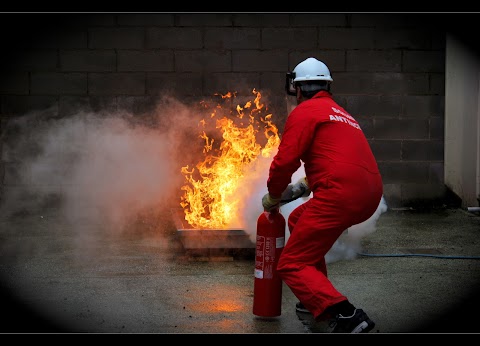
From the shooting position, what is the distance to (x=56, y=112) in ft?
31.2

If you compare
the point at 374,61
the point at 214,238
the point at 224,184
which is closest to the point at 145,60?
the point at 224,184

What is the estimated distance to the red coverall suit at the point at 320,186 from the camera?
470 cm

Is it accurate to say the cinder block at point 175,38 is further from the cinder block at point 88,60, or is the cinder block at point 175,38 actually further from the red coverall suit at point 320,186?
the red coverall suit at point 320,186

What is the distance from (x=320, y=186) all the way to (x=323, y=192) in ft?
0.18

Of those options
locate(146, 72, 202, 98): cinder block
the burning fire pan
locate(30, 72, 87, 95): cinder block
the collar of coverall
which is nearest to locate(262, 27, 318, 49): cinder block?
locate(146, 72, 202, 98): cinder block

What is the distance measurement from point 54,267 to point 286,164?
9.81ft

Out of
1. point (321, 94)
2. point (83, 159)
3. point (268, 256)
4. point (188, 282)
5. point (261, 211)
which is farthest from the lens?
point (83, 159)

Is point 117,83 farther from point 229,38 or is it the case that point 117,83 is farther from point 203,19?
point 229,38

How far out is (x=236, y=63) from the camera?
9578 mm

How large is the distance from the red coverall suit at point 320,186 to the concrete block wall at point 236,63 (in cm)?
483

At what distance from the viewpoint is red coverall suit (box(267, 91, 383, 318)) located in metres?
4.70

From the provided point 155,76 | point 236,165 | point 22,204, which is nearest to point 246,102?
point 155,76

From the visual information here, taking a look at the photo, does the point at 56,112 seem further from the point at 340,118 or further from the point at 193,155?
the point at 340,118

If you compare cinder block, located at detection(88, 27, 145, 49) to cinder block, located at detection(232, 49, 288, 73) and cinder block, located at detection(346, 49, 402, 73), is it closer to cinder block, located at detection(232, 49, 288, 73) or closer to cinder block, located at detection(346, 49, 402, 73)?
cinder block, located at detection(232, 49, 288, 73)
